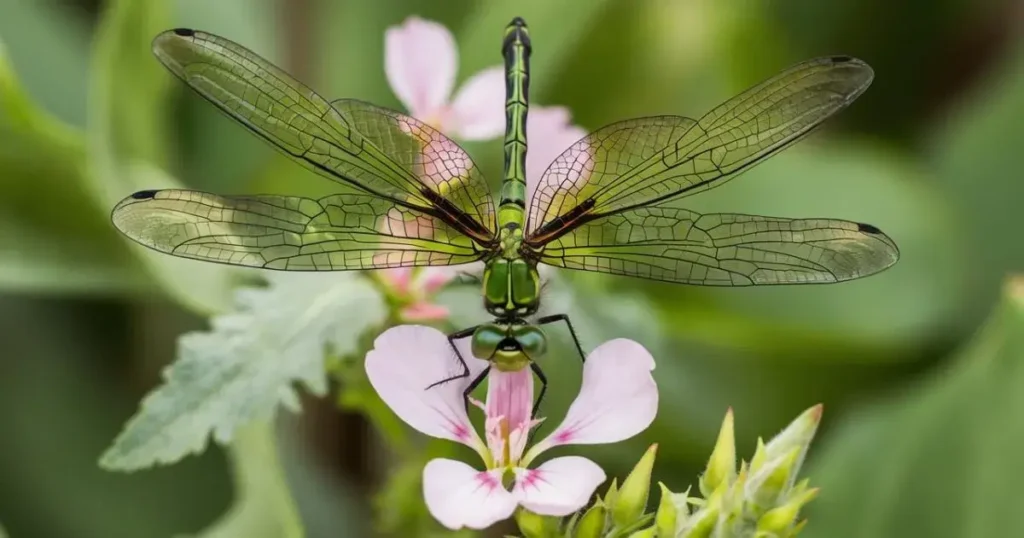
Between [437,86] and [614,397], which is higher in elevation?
[437,86]

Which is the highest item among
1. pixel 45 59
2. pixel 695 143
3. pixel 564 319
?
pixel 45 59

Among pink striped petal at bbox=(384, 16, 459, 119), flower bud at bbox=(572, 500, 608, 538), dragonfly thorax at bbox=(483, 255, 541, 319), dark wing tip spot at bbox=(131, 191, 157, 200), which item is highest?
pink striped petal at bbox=(384, 16, 459, 119)

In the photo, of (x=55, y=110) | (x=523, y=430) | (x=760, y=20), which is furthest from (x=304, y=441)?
(x=760, y=20)

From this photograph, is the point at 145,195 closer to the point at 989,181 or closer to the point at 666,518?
the point at 666,518

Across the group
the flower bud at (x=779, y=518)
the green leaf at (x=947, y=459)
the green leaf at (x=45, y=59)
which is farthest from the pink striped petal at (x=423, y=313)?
the green leaf at (x=45, y=59)

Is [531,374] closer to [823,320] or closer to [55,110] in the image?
[823,320]

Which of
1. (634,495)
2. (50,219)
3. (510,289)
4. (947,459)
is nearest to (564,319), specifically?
(510,289)

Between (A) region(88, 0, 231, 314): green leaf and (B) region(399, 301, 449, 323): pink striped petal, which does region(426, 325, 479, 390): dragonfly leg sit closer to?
(B) region(399, 301, 449, 323): pink striped petal

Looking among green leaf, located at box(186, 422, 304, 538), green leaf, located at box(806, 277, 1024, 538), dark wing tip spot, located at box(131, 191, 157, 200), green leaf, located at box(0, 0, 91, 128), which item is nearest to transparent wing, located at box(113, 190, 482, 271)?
dark wing tip spot, located at box(131, 191, 157, 200)
